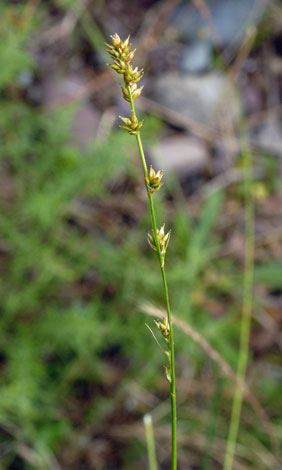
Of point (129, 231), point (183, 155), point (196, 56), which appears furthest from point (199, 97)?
point (129, 231)

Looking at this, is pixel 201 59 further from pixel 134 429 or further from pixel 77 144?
pixel 134 429

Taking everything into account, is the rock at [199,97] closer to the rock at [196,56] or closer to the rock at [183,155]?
the rock at [196,56]

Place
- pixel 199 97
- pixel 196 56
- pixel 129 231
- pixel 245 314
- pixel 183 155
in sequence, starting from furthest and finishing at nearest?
pixel 196 56, pixel 199 97, pixel 183 155, pixel 129 231, pixel 245 314

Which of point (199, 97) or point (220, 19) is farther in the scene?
point (220, 19)

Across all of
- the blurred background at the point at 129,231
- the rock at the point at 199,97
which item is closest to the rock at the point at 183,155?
the blurred background at the point at 129,231

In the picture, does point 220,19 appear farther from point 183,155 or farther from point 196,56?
point 183,155

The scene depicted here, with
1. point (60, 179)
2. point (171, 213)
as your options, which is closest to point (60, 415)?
point (60, 179)

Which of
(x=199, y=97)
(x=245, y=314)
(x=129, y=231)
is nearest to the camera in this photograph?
(x=245, y=314)
